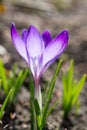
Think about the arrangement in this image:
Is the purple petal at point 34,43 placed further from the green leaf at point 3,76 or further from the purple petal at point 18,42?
the green leaf at point 3,76

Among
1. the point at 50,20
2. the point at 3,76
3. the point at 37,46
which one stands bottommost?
the point at 50,20

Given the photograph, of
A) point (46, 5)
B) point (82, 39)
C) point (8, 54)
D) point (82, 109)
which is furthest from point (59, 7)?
point (82, 109)

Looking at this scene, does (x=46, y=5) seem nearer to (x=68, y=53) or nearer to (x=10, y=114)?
(x=68, y=53)

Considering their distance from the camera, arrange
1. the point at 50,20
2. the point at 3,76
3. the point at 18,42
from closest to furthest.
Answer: the point at 18,42 < the point at 3,76 < the point at 50,20

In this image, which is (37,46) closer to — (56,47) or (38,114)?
(56,47)

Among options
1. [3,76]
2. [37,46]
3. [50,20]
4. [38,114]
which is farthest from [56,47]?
[50,20]

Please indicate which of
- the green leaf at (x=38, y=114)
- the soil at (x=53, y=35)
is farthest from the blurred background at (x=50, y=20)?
the green leaf at (x=38, y=114)
